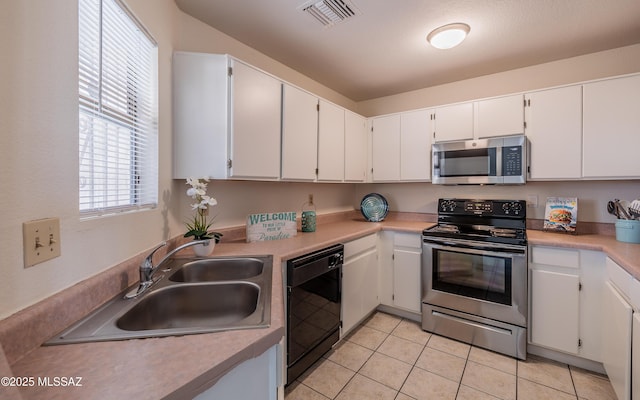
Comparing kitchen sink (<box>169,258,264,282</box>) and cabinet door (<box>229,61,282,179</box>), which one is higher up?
cabinet door (<box>229,61,282,179</box>)

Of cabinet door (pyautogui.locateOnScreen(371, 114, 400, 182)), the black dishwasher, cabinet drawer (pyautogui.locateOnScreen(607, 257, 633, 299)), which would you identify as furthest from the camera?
cabinet door (pyautogui.locateOnScreen(371, 114, 400, 182))

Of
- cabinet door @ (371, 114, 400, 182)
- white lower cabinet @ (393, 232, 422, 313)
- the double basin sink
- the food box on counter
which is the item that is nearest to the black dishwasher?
the double basin sink

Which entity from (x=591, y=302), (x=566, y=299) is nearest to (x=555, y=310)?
(x=566, y=299)

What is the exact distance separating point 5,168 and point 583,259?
9.43ft

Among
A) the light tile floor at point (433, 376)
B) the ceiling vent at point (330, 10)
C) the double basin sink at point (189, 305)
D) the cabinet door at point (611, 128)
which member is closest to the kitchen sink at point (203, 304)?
the double basin sink at point (189, 305)

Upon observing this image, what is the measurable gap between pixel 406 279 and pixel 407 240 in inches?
14.5

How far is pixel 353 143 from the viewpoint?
113 inches

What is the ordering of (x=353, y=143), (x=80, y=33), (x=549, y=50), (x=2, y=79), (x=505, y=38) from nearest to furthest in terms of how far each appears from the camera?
(x=2, y=79), (x=80, y=33), (x=505, y=38), (x=549, y=50), (x=353, y=143)

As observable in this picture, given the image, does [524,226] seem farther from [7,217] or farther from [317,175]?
[7,217]

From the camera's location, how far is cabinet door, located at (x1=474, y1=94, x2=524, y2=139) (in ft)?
7.49

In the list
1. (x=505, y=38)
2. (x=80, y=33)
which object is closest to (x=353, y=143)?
(x=505, y=38)

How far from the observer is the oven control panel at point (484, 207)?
240 centimetres

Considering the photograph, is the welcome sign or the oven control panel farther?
the oven control panel

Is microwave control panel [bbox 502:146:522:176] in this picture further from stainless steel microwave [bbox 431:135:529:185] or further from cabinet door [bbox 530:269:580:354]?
cabinet door [bbox 530:269:580:354]
